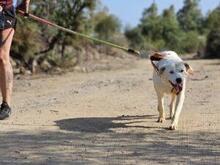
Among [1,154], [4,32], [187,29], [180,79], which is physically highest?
[187,29]

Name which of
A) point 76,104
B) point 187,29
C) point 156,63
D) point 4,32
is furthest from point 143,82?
point 187,29

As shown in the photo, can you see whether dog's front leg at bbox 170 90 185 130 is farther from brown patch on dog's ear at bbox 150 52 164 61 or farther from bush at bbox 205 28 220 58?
bush at bbox 205 28 220 58

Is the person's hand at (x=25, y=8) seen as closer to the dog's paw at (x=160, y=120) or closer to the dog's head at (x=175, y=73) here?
the dog's head at (x=175, y=73)

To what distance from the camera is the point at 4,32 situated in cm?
837

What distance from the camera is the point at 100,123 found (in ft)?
29.7

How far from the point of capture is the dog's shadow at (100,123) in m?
8.54

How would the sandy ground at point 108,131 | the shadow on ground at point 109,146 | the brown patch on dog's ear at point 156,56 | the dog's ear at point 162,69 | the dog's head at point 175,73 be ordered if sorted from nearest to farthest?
the shadow on ground at point 109,146
the sandy ground at point 108,131
the dog's head at point 175,73
the dog's ear at point 162,69
the brown patch on dog's ear at point 156,56

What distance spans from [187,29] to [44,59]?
44.7 metres

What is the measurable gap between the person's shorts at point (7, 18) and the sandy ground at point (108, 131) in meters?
1.37

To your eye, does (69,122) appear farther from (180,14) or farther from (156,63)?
(180,14)

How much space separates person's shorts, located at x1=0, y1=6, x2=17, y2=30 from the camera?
834 cm

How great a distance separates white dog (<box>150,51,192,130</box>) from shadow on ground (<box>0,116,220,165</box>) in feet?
1.80

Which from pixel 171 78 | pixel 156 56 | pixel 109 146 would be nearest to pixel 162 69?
pixel 171 78

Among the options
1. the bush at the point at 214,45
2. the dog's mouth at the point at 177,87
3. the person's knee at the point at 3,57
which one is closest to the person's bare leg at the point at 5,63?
the person's knee at the point at 3,57
